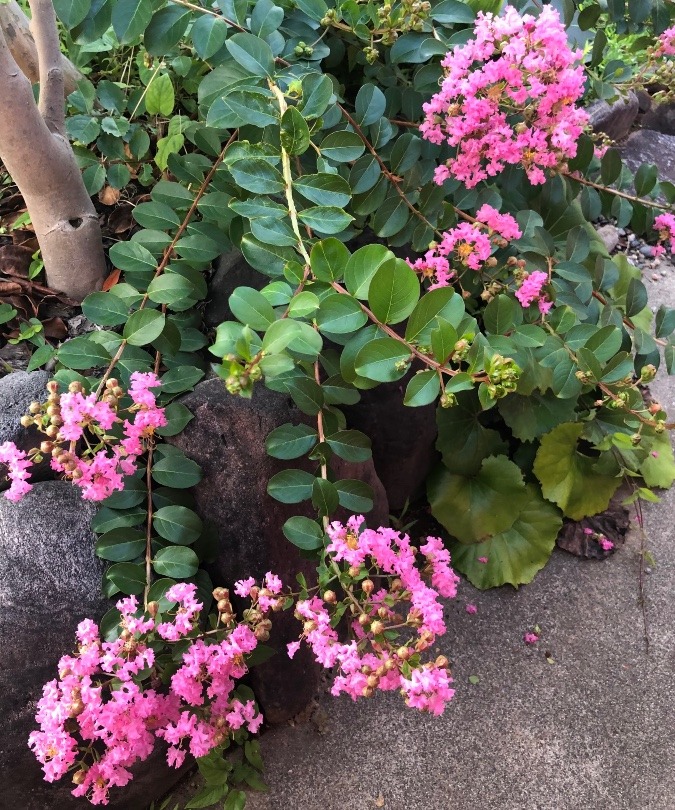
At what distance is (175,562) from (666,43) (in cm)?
156

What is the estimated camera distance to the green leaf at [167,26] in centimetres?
110

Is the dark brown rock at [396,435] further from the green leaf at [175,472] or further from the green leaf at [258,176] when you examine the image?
the green leaf at [258,176]

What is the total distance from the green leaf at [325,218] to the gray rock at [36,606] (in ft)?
2.20

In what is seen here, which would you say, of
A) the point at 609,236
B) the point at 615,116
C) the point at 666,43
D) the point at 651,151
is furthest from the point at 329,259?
the point at 651,151

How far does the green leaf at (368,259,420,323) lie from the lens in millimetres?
850

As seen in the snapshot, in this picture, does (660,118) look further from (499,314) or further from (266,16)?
(266,16)

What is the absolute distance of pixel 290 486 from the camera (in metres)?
1.08

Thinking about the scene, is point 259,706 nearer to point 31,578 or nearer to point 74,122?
point 31,578

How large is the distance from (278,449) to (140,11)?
0.72 metres

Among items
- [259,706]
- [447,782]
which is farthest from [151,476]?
[447,782]

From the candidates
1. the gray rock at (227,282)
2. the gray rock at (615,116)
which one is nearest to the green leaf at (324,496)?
the gray rock at (227,282)

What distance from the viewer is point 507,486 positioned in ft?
6.00

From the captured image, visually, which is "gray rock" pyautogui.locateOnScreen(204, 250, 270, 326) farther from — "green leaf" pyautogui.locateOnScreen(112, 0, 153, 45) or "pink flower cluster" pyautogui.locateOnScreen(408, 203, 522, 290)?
"green leaf" pyautogui.locateOnScreen(112, 0, 153, 45)

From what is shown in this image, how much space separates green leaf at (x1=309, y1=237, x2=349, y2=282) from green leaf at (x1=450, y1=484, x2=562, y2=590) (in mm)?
1151
